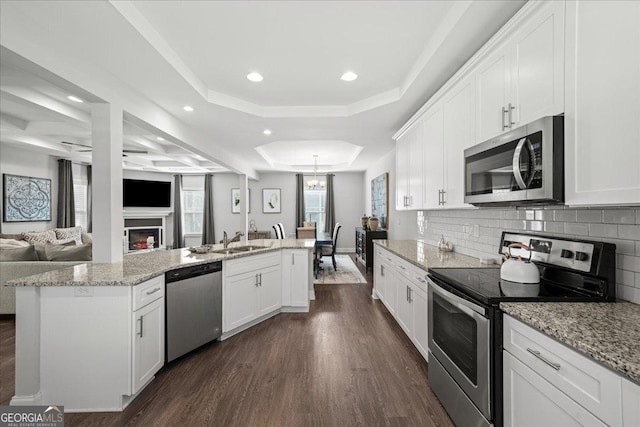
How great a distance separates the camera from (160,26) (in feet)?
6.95

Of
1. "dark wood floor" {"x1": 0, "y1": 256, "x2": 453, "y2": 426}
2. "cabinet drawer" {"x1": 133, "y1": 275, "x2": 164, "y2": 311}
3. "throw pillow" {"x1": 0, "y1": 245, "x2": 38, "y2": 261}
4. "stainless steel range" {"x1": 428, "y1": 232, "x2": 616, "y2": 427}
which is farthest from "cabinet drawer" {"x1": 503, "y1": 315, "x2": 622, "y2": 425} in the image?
"throw pillow" {"x1": 0, "y1": 245, "x2": 38, "y2": 261}

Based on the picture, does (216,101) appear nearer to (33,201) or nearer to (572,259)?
(572,259)

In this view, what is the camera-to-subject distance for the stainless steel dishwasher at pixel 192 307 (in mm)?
2461

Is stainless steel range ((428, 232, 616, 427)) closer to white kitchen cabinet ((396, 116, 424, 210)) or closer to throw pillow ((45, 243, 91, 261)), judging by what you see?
white kitchen cabinet ((396, 116, 424, 210))

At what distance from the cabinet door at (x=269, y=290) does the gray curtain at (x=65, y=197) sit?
19.0 feet

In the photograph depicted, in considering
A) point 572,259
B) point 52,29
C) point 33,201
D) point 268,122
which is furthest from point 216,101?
point 33,201

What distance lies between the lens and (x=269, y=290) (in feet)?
11.8

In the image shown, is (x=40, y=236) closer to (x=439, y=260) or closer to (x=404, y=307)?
(x=404, y=307)

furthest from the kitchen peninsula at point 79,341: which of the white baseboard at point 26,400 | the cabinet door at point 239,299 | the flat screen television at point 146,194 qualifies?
the flat screen television at point 146,194

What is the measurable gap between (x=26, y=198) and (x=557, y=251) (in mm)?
8273

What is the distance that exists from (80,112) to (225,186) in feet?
18.5

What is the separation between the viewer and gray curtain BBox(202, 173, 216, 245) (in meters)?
9.18

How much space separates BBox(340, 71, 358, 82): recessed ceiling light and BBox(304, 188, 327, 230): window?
6662 mm

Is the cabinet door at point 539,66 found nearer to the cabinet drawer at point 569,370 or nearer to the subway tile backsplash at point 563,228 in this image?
the subway tile backsplash at point 563,228
